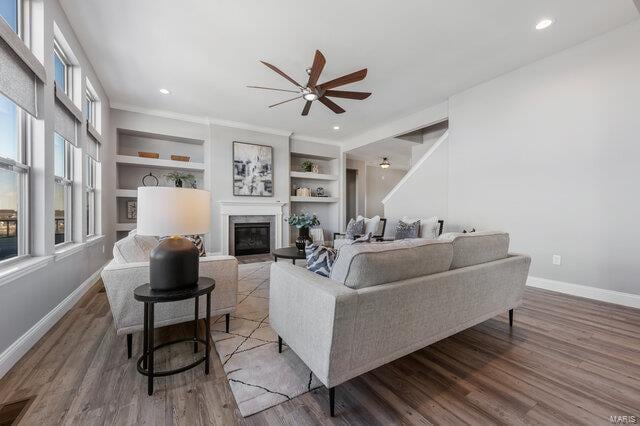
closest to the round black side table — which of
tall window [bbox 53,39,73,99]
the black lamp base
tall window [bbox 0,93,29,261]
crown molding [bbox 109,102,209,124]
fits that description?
the black lamp base

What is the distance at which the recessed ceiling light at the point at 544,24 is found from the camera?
261cm

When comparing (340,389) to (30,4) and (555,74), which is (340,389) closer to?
(30,4)

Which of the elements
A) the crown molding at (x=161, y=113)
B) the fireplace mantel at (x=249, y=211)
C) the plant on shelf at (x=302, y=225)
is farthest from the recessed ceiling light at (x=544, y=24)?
the crown molding at (x=161, y=113)

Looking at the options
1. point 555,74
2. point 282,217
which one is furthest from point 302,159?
point 555,74

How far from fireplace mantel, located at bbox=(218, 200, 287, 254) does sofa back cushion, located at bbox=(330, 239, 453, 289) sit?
14.5 ft

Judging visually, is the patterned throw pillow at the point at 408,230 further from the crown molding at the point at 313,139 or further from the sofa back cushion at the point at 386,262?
the crown molding at the point at 313,139

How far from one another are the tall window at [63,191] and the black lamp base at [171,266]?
2187 millimetres

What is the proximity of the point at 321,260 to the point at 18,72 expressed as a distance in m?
2.45

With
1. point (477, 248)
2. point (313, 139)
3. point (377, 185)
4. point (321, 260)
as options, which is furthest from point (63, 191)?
point (377, 185)

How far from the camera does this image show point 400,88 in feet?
13.3

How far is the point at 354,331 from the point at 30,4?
11.3 feet

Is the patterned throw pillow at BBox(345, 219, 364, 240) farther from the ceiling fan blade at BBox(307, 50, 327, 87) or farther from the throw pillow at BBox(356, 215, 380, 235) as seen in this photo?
the ceiling fan blade at BBox(307, 50, 327, 87)

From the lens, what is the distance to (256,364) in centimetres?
172

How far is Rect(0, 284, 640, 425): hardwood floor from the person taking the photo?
1.29m
